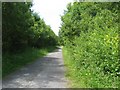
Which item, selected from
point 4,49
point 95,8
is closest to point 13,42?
point 4,49

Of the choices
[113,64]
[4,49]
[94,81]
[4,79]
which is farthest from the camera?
[4,49]

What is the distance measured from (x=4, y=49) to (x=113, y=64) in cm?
1451

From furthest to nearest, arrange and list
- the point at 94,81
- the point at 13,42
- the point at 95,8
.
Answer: the point at 13,42
the point at 95,8
the point at 94,81

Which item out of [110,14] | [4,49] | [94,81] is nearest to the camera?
[94,81]

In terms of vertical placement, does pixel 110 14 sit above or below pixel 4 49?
above

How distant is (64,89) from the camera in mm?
10570

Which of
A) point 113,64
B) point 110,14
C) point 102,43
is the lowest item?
point 113,64

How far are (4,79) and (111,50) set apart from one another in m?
6.55

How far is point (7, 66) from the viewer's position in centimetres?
1664

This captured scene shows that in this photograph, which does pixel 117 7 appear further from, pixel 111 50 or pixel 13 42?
pixel 13 42

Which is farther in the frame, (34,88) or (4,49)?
(4,49)

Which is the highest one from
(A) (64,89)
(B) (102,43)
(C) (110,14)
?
(C) (110,14)

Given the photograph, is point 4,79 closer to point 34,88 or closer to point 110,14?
point 34,88

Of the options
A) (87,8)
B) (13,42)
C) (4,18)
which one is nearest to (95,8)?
(87,8)
